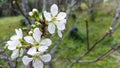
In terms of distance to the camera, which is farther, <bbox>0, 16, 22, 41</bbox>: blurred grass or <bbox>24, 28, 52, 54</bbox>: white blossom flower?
<bbox>0, 16, 22, 41</bbox>: blurred grass

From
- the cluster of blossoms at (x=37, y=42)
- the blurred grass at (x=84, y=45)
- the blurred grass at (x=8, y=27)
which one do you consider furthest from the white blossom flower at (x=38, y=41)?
the blurred grass at (x=84, y=45)

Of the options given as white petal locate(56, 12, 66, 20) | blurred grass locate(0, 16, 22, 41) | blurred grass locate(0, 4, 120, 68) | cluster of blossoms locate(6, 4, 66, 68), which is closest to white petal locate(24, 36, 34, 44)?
cluster of blossoms locate(6, 4, 66, 68)

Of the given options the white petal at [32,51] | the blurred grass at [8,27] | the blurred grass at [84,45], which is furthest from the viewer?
the blurred grass at [84,45]

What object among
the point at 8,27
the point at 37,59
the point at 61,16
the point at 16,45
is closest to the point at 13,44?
the point at 16,45

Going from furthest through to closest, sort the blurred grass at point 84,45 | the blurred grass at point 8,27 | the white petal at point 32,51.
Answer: the blurred grass at point 84,45
the blurred grass at point 8,27
the white petal at point 32,51

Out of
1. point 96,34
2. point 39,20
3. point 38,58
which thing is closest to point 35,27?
point 39,20

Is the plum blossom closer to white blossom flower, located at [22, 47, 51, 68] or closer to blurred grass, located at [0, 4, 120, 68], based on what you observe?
white blossom flower, located at [22, 47, 51, 68]

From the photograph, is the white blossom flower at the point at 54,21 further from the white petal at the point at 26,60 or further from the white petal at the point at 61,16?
the white petal at the point at 26,60

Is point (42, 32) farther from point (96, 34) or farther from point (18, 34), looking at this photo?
point (96, 34)
